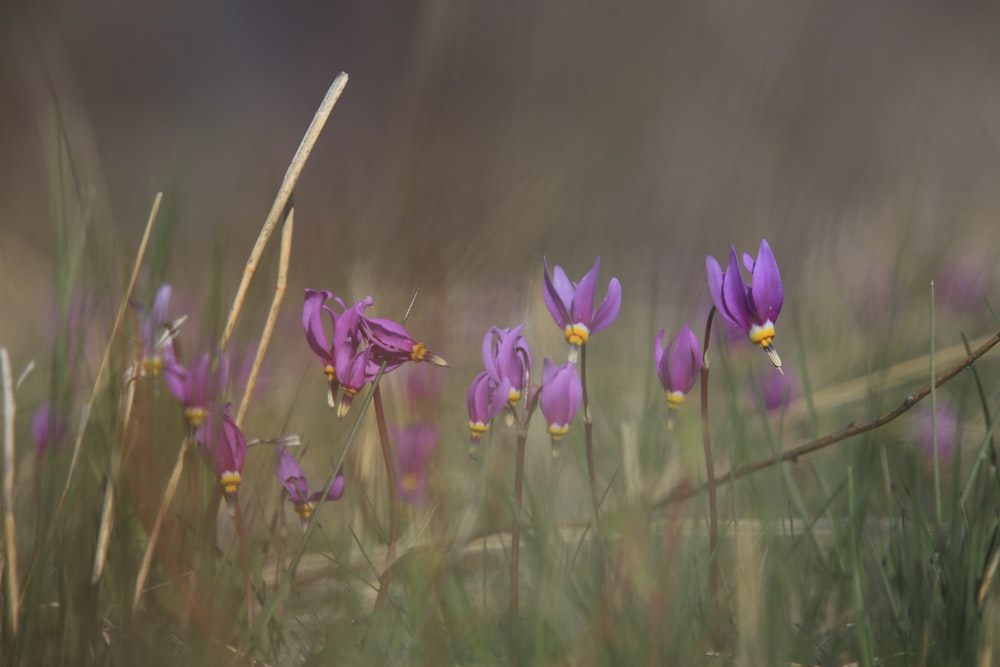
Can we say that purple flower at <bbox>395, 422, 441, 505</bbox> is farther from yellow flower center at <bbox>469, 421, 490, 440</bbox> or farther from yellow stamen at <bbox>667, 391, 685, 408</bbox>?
yellow stamen at <bbox>667, 391, 685, 408</bbox>

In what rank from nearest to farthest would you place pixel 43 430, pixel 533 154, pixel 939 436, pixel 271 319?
pixel 271 319, pixel 43 430, pixel 939 436, pixel 533 154

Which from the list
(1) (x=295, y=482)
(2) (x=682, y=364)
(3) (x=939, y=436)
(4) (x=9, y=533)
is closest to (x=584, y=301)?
(2) (x=682, y=364)

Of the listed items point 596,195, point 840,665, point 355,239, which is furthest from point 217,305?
point 596,195

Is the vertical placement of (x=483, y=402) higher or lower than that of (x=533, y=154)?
lower

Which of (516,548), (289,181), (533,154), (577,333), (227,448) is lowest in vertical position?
Result: (516,548)

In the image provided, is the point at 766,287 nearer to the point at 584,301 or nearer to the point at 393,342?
the point at 584,301

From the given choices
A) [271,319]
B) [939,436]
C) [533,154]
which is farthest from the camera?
[533,154]

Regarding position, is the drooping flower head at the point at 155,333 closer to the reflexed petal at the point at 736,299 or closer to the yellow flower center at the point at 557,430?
the yellow flower center at the point at 557,430
